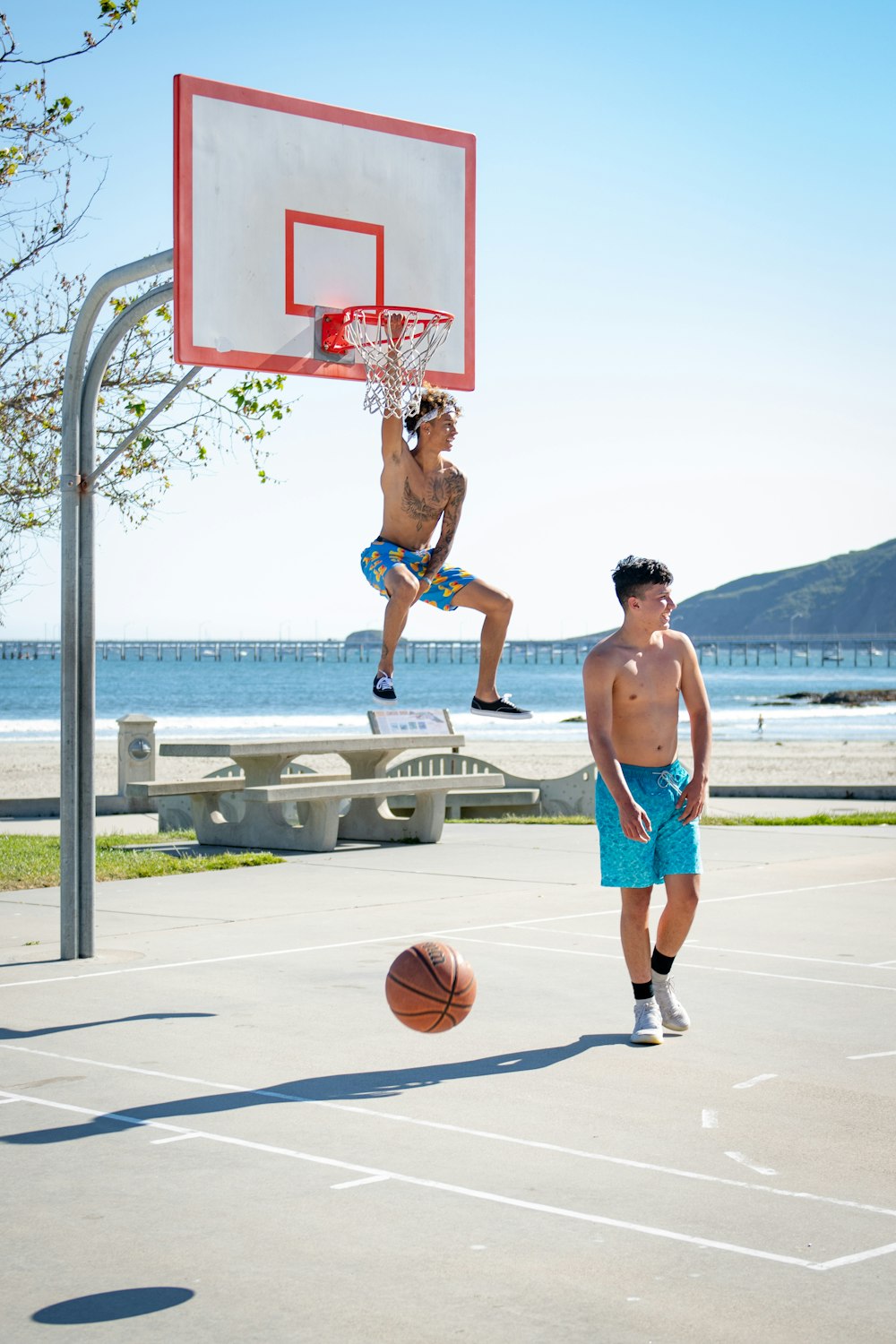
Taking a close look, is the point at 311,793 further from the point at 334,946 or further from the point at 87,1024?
the point at 87,1024

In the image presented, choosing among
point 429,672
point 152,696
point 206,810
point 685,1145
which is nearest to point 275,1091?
point 685,1145

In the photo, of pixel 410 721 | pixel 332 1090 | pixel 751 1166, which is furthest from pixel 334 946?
pixel 410 721

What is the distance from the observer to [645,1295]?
429cm

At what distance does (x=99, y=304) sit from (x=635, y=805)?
484cm

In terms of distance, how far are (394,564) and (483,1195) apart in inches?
187

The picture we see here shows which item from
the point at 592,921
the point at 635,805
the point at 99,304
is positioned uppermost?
the point at 99,304

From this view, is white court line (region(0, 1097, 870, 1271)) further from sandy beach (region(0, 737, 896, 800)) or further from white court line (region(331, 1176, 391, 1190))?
sandy beach (region(0, 737, 896, 800))

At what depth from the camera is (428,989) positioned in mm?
6793

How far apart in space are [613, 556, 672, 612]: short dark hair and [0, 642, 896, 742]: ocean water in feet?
131

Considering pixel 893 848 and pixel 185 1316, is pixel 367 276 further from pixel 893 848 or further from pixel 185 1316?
pixel 893 848

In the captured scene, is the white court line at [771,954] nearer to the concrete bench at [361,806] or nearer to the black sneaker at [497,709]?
the black sneaker at [497,709]

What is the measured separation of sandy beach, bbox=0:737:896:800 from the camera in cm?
3412

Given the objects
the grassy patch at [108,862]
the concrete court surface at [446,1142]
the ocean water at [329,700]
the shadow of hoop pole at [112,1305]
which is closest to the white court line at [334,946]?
the concrete court surface at [446,1142]

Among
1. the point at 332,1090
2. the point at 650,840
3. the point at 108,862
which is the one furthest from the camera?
the point at 108,862
